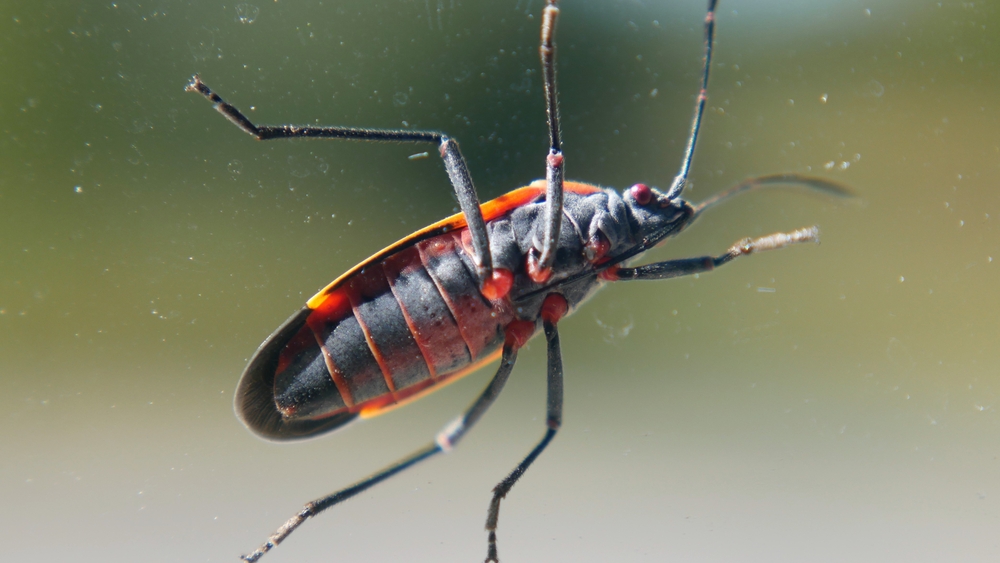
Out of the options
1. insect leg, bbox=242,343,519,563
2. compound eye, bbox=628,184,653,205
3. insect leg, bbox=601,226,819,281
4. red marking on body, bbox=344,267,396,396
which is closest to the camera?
insect leg, bbox=242,343,519,563

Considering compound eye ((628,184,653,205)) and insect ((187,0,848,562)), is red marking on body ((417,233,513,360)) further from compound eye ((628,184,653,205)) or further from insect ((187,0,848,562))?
compound eye ((628,184,653,205))

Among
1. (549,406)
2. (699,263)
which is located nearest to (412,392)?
(549,406)

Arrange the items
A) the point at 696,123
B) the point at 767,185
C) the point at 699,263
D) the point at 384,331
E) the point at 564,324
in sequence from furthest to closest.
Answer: the point at 564,324, the point at 767,185, the point at 696,123, the point at 699,263, the point at 384,331

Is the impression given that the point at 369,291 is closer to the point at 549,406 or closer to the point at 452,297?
the point at 452,297

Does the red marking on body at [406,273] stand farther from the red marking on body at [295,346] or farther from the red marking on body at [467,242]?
the red marking on body at [295,346]

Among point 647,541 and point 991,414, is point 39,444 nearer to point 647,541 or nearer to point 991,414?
point 647,541

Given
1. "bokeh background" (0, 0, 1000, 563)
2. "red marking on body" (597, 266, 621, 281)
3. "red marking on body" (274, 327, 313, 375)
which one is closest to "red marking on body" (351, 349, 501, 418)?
"red marking on body" (274, 327, 313, 375)
